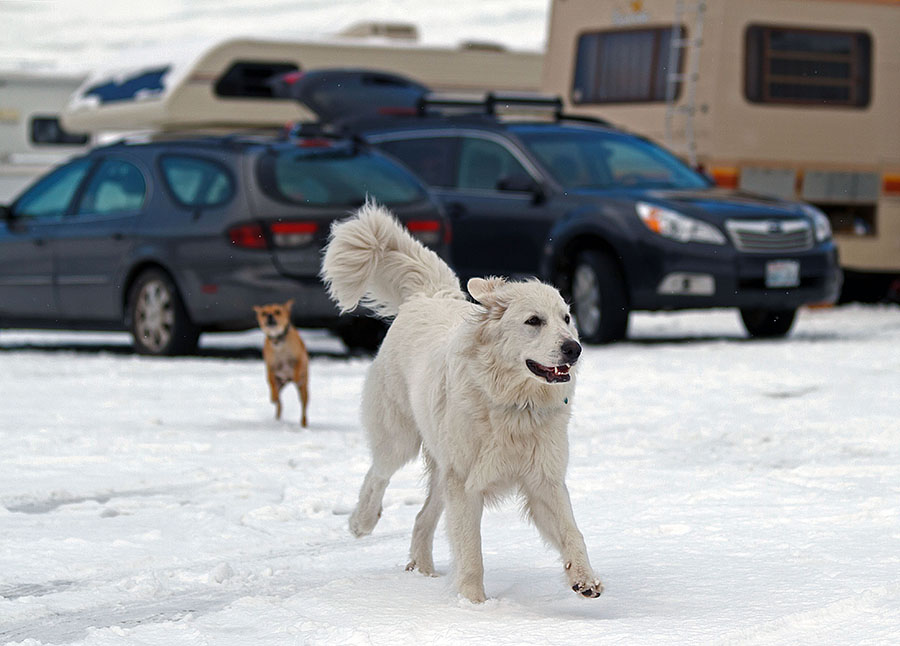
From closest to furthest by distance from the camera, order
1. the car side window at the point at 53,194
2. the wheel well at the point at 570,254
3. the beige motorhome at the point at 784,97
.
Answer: the car side window at the point at 53,194, the wheel well at the point at 570,254, the beige motorhome at the point at 784,97

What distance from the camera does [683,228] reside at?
12234 mm

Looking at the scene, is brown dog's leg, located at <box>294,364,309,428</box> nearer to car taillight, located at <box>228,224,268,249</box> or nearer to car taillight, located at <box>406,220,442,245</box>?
car taillight, located at <box>228,224,268,249</box>

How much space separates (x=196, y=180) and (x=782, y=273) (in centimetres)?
471

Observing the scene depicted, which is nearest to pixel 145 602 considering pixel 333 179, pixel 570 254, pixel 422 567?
pixel 422 567

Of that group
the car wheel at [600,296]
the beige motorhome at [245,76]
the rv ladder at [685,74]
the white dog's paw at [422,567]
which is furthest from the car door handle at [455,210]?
the white dog's paw at [422,567]

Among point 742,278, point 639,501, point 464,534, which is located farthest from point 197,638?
point 742,278

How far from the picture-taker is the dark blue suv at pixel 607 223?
1223 cm

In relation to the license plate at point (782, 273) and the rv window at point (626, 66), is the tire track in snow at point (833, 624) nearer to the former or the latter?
the license plate at point (782, 273)

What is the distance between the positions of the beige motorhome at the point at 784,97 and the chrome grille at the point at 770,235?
2.51m

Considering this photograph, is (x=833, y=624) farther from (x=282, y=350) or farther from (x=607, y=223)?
(x=607, y=223)

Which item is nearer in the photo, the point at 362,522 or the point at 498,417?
the point at 498,417

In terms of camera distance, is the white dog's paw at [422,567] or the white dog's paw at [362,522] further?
the white dog's paw at [362,522]

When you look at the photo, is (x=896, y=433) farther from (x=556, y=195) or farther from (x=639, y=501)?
(x=556, y=195)

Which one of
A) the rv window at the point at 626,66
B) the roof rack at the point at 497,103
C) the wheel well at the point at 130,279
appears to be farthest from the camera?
the rv window at the point at 626,66
